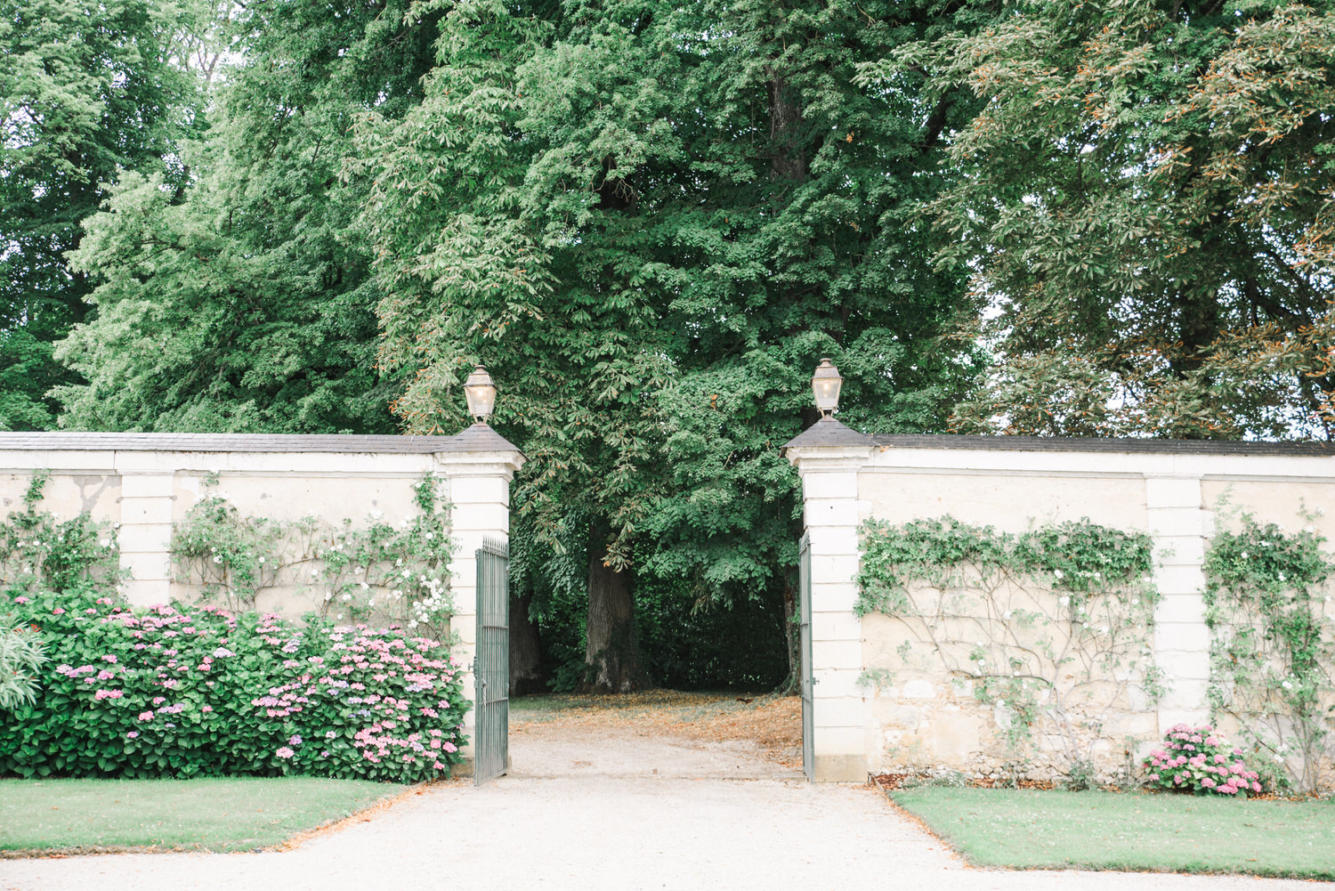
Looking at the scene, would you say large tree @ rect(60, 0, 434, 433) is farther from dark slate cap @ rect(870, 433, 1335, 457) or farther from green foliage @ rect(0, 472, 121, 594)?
dark slate cap @ rect(870, 433, 1335, 457)

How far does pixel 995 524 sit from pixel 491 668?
176 inches

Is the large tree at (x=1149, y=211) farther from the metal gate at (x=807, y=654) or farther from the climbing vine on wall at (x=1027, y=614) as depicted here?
the metal gate at (x=807, y=654)

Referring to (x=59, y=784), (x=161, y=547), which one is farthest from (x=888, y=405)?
(x=59, y=784)

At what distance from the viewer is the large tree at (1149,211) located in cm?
1084

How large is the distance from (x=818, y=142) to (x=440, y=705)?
9.39m

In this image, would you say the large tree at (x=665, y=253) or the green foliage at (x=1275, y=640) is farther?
the large tree at (x=665, y=253)

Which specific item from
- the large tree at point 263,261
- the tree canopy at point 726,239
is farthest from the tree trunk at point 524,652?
the large tree at point 263,261

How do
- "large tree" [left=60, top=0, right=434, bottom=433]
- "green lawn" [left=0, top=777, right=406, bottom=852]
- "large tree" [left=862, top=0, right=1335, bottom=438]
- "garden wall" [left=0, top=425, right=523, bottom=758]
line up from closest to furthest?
"green lawn" [left=0, top=777, right=406, bottom=852] < "garden wall" [left=0, top=425, right=523, bottom=758] < "large tree" [left=862, top=0, right=1335, bottom=438] < "large tree" [left=60, top=0, right=434, bottom=433]

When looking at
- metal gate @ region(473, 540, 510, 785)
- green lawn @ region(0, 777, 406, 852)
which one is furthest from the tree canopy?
green lawn @ region(0, 777, 406, 852)

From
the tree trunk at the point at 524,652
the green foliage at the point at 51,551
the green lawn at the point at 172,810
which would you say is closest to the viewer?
the green lawn at the point at 172,810

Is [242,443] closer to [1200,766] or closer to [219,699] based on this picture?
[219,699]

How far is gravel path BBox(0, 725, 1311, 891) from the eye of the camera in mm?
5812

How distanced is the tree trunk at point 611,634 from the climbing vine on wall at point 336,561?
31.6 feet

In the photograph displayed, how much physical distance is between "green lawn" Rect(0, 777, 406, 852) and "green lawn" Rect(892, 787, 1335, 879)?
13.3 feet
